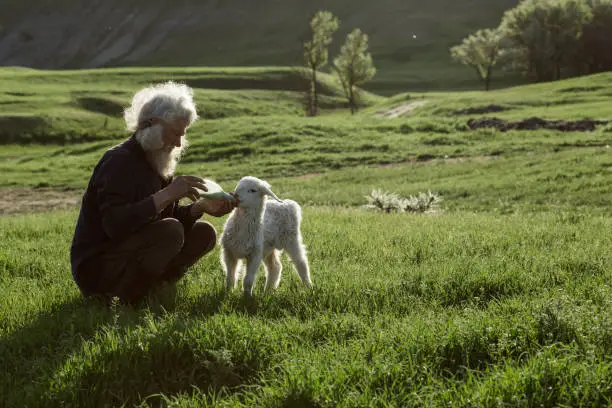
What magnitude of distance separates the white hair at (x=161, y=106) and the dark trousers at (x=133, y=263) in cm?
103

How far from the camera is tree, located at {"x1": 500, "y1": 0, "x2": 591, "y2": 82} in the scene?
78.0 meters

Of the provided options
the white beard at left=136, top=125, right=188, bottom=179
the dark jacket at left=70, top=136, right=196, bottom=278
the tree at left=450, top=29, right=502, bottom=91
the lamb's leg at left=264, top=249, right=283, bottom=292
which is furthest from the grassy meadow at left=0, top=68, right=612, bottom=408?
the tree at left=450, top=29, right=502, bottom=91

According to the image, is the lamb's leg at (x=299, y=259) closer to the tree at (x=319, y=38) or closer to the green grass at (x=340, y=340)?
the green grass at (x=340, y=340)

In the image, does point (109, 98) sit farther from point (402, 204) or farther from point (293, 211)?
point (293, 211)

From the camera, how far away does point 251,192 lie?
617 centimetres

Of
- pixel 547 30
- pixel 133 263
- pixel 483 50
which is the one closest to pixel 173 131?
pixel 133 263

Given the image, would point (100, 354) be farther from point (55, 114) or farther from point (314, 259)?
point (55, 114)

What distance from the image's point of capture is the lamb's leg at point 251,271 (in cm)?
593

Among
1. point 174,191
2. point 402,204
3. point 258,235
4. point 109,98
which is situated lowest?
point 402,204

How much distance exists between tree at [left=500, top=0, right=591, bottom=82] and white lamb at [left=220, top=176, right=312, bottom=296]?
265 feet

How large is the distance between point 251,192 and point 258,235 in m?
0.46

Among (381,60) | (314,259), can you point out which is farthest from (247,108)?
(381,60)

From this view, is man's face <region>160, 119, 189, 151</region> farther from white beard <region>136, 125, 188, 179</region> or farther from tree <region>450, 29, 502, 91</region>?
tree <region>450, 29, 502, 91</region>

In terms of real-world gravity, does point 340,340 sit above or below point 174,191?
below
